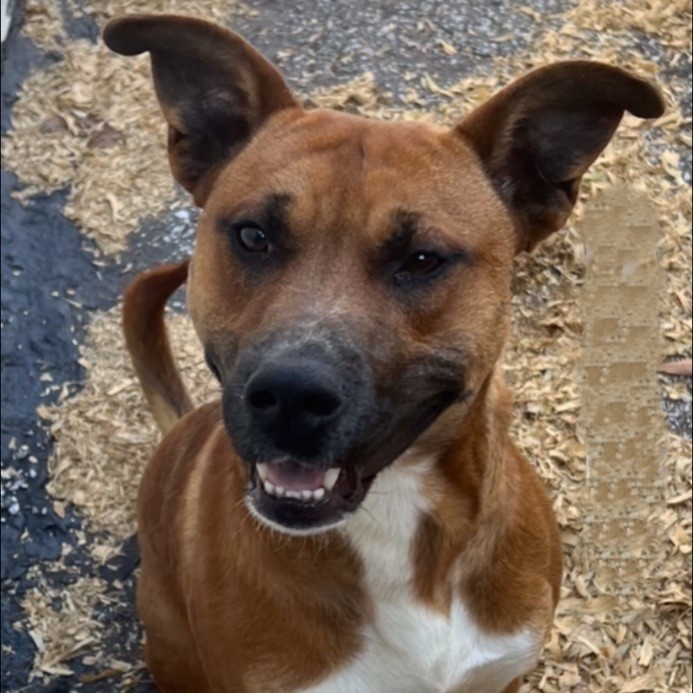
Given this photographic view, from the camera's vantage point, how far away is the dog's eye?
2.83 meters

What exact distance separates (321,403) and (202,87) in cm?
105

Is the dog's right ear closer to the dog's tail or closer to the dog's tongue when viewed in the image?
the dog's tail

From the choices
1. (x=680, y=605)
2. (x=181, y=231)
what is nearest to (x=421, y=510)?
(x=680, y=605)

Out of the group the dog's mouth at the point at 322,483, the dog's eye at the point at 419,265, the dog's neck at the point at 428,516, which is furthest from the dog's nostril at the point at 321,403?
the dog's neck at the point at 428,516

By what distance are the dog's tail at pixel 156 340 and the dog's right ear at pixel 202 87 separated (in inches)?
25.3

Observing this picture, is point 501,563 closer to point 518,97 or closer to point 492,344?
point 492,344

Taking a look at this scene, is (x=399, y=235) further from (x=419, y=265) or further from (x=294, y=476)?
(x=294, y=476)

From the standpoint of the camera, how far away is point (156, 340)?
4.22 meters

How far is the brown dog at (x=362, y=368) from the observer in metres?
2.74

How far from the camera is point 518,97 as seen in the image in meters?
2.97

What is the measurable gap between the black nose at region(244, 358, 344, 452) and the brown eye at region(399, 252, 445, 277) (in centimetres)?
38

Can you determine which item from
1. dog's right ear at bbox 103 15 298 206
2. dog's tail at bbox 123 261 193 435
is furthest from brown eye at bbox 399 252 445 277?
dog's tail at bbox 123 261 193 435

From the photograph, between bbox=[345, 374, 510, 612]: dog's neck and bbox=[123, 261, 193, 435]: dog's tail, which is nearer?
bbox=[345, 374, 510, 612]: dog's neck

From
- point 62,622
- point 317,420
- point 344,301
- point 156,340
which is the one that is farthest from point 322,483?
point 62,622
